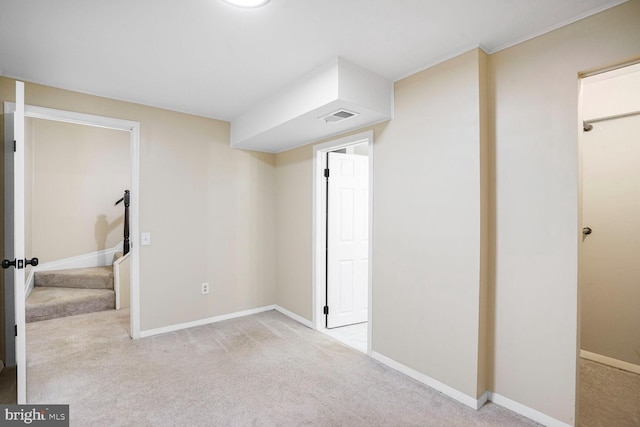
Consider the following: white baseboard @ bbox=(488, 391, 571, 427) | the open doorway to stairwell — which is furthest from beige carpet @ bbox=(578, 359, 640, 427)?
the open doorway to stairwell

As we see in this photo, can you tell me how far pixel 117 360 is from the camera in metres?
2.65

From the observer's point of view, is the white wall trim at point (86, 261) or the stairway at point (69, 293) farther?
the white wall trim at point (86, 261)

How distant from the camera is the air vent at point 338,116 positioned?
2.50 metres

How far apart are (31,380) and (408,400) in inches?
110

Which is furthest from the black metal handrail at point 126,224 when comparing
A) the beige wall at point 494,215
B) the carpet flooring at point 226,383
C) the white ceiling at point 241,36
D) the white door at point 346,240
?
the beige wall at point 494,215

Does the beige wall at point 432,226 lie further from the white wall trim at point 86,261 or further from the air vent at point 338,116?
the white wall trim at point 86,261

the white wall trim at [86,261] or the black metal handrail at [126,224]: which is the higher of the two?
the black metal handrail at [126,224]

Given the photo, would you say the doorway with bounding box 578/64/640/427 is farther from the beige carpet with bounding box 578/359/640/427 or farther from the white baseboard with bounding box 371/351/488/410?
the white baseboard with bounding box 371/351/488/410

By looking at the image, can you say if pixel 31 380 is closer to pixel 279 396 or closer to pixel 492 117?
pixel 279 396

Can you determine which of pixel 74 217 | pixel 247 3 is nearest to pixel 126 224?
pixel 74 217

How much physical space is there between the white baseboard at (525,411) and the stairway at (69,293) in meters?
4.41

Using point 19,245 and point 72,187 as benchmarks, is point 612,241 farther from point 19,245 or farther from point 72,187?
point 72,187

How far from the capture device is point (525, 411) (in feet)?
6.31

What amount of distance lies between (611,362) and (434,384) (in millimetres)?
1617
